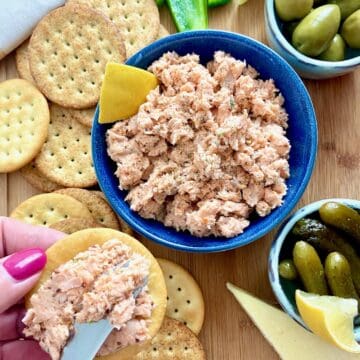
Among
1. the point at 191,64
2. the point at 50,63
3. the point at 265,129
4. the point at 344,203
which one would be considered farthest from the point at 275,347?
the point at 50,63

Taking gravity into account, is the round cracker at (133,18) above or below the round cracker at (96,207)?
above

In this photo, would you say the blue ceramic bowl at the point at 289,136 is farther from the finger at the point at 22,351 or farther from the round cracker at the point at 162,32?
the finger at the point at 22,351

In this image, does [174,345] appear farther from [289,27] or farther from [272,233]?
[289,27]

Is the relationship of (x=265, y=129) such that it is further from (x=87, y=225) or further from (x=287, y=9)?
(x=87, y=225)

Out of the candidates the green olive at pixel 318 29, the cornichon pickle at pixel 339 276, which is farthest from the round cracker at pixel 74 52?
the cornichon pickle at pixel 339 276

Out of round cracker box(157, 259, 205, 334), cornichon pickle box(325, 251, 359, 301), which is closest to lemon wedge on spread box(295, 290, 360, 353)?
cornichon pickle box(325, 251, 359, 301)

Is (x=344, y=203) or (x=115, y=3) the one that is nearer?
(x=344, y=203)
